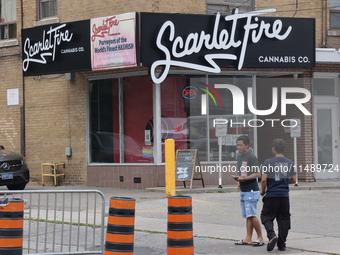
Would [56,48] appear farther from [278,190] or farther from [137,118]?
[278,190]

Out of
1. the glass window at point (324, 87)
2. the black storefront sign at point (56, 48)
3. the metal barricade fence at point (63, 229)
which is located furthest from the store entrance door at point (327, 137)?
the metal barricade fence at point (63, 229)

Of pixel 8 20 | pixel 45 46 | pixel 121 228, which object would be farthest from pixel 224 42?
pixel 121 228

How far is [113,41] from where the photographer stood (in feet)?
48.8

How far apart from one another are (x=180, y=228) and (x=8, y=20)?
14493 millimetres

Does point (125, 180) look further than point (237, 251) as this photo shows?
Yes

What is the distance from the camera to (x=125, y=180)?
15758 mm

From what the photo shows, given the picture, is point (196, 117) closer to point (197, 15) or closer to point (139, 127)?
point (139, 127)

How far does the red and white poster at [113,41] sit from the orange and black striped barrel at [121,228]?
877 cm

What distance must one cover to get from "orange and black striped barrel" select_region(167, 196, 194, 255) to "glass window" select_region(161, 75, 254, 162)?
9103mm

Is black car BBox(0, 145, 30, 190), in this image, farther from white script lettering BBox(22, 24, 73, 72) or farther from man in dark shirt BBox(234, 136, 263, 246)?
man in dark shirt BBox(234, 136, 263, 246)

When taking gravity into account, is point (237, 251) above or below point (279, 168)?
below

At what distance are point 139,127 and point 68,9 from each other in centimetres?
454

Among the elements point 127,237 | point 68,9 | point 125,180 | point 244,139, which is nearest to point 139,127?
point 125,180

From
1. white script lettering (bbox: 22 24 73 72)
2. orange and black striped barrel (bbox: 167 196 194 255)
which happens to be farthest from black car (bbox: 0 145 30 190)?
orange and black striped barrel (bbox: 167 196 194 255)
